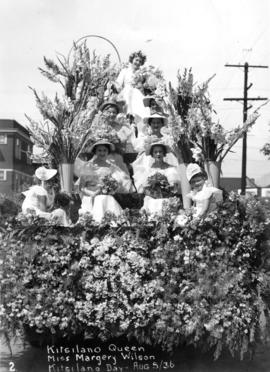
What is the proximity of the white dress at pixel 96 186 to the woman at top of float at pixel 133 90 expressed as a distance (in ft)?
7.47

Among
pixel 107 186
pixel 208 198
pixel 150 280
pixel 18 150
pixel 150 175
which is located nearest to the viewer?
pixel 150 280

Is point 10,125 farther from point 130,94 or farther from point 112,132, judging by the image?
point 112,132

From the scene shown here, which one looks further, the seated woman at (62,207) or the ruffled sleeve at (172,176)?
the ruffled sleeve at (172,176)

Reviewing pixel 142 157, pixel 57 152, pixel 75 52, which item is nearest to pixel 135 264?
pixel 57 152

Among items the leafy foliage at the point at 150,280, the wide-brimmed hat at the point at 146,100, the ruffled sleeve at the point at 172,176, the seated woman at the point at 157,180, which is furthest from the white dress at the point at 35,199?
the wide-brimmed hat at the point at 146,100

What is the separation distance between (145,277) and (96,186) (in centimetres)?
190

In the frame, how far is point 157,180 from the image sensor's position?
18.9ft

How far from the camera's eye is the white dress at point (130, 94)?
9062mm

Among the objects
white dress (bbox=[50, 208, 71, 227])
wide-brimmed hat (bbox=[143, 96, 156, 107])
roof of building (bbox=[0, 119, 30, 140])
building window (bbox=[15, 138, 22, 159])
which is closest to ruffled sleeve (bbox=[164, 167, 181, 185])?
white dress (bbox=[50, 208, 71, 227])

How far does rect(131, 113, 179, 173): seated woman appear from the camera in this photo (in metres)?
7.12

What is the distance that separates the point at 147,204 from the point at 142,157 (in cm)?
152

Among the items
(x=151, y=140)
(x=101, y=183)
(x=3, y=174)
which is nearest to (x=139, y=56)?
(x=151, y=140)

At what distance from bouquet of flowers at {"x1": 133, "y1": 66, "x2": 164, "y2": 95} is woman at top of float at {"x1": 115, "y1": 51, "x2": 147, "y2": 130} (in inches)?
1.8

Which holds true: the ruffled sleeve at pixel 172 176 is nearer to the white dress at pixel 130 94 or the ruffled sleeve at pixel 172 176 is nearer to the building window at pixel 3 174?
the white dress at pixel 130 94
